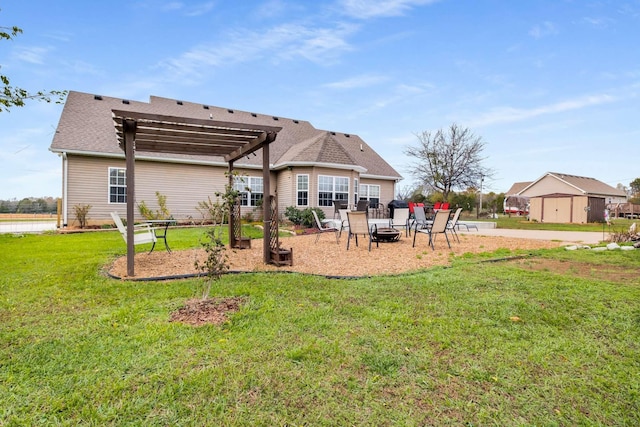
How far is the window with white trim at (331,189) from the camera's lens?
15086 millimetres

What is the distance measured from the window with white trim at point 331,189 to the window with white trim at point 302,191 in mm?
593

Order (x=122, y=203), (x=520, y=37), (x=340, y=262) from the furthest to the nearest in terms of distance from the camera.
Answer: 1. (x=122, y=203)
2. (x=520, y=37)
3. (x=340, y=262)

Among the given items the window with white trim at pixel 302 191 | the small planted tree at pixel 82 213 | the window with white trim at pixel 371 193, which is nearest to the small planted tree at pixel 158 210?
the small planted tree at pixel 82 213

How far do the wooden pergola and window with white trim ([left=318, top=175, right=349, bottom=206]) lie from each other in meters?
7.45

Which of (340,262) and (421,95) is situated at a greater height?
(421,95)

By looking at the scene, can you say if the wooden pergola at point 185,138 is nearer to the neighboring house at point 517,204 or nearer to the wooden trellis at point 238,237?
the wooden trellis at point 238,237

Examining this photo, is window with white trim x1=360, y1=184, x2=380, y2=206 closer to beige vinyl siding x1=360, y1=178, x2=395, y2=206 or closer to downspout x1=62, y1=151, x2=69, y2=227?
beige vinyl siding x1=360, y1=178, x2=395, y2=206

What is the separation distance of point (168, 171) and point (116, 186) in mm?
Answer: 2117

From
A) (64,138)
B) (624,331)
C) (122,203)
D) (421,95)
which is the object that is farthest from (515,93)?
(64,138)

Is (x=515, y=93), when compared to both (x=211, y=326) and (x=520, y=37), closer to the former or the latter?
(x=520, y=37)

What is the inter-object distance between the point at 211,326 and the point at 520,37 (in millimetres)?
13108

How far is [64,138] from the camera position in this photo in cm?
1312

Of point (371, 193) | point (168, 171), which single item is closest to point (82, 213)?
point (168, 171)

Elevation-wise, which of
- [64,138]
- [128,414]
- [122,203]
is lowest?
[128,414]
